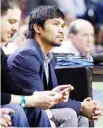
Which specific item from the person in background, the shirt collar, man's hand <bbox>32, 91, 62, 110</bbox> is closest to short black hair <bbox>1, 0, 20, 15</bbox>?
the shirt collar

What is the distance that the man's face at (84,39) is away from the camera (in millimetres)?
2232

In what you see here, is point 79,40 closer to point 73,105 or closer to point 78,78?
point 78,78

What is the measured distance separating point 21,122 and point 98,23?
954 millimetres

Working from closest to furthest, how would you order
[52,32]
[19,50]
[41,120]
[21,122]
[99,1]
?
[21,122] → [41,120] → [19,50] → [52,32] → [99,1]

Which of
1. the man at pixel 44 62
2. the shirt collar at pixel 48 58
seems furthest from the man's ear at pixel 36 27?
the shirt collar at pixel 48 58

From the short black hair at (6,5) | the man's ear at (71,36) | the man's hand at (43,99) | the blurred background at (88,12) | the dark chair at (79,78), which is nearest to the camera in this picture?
the man's hand at (43,99)

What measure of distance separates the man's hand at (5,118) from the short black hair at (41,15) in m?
0.53

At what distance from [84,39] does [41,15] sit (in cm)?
51

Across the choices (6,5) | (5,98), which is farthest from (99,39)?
(5,98)

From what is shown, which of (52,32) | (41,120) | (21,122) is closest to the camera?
(21,122)

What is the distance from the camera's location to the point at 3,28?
1.69 meters

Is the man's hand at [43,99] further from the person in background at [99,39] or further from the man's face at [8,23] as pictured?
the person in background at [99,39]

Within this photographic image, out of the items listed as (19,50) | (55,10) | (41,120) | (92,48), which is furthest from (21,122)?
(92,48)

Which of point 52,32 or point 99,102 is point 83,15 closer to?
point 52,32
